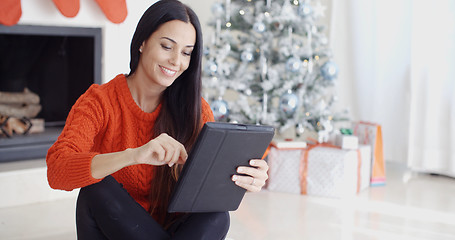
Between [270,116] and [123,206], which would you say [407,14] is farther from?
[123,206]

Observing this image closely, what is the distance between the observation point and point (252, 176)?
4.77 ft

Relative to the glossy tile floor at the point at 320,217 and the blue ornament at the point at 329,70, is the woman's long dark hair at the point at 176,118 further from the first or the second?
the blue ornament at the point at 329,70

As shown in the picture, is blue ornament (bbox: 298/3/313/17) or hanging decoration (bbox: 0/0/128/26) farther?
blue ornament (bbox: 298/3/313/17)

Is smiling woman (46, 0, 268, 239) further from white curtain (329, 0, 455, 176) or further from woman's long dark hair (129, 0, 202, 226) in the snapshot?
white curtain (329, 0, 455, 176)

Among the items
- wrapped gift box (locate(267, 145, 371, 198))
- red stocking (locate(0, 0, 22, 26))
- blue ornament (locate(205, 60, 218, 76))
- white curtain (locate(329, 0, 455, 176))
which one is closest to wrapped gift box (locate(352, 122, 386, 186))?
wrapped gift box (locate(267, 145, 371, 198))

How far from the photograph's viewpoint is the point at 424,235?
7.62ft

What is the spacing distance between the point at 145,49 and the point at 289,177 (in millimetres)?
1518

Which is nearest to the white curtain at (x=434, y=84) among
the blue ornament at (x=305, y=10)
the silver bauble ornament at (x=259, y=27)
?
the blue ornament at (x=305, y=10)

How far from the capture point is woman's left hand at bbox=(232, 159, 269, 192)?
1432 mm

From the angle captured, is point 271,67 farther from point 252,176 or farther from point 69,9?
point 252,176

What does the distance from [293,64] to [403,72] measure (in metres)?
0.95

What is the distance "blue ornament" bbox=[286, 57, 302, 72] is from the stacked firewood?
4.20 ft

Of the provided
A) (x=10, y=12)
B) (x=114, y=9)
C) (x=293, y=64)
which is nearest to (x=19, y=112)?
(x=10, y=12)

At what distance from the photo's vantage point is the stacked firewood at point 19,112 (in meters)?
2.75
